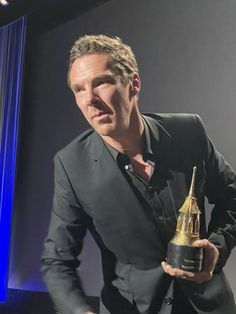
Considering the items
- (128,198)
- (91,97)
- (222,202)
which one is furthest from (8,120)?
(222,202)

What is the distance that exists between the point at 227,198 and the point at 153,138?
241 millimetres

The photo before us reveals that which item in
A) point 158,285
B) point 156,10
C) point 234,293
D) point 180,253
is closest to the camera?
point 180,253

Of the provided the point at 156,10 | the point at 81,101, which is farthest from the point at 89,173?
the point at 156,10

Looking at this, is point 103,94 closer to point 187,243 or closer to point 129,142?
point 129,142

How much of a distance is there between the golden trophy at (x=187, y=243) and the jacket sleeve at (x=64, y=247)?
25 centimetres

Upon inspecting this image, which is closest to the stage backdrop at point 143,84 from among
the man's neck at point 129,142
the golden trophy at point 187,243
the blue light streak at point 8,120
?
the blue light streak at point 8,120

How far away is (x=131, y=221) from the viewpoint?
95cm

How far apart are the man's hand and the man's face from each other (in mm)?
330

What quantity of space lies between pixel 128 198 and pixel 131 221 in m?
0.06

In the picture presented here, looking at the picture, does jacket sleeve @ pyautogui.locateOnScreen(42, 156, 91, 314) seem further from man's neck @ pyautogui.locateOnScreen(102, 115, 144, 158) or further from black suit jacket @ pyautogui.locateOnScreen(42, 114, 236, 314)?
man's neck @ pyautogui.locateOnScreen(102, 115, 144, 158)

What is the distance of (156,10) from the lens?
1.19 meters

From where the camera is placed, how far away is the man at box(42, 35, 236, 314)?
3.10 feet

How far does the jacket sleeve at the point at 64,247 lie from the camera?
0.96 metres

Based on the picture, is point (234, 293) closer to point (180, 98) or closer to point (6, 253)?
point (180, 98)
